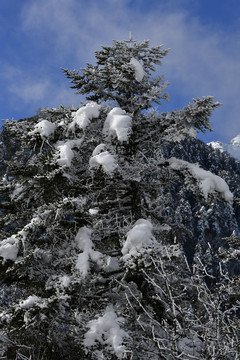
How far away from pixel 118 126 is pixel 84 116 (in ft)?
2.74

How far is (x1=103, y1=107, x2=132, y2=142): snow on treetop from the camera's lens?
6.31 m

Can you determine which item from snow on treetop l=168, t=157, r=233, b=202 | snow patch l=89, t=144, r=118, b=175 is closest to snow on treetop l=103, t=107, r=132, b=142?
snow patch l=89, t=144, r=118, b=175

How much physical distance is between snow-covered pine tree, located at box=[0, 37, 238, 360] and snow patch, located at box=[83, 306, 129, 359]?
2 centimetres

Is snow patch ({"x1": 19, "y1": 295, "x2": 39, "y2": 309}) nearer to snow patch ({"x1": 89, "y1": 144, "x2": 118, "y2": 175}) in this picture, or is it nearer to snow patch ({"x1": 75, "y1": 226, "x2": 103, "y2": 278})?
snow patch ({"x1": 75, "y1": 226, "x2": 103, "y2": 278})

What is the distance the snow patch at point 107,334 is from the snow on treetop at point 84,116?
3712 millimetres

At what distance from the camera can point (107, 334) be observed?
5.34 meters

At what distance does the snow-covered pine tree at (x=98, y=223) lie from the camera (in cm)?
565

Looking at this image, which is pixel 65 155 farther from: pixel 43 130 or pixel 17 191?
pixel 17 191

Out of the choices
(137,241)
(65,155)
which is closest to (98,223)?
(137,241)

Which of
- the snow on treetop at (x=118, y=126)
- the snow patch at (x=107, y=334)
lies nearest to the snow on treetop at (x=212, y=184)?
the snow on treetop at (x=118, y=126)

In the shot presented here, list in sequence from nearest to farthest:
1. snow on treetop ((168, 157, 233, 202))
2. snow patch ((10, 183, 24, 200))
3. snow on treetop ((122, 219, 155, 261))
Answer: snow on treetop ((122, 219, 155, 261)) < snow on treetop ((168, 157, 233, 202)) < snow patch ((10, 183, 24, 200))

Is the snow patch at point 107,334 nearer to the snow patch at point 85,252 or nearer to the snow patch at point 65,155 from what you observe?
the snow patch at point 85,252

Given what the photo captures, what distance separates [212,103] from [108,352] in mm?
5312

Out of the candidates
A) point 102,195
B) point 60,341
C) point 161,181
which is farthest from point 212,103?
point 60,341
